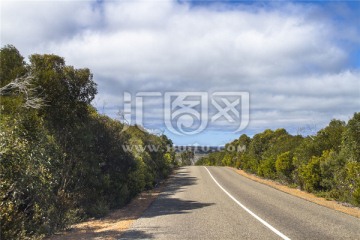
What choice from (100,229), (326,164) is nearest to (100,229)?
(100,229)

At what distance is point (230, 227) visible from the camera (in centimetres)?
1043

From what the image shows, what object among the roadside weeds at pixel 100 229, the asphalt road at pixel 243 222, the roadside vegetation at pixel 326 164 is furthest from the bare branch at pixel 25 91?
the roadside vegetation at pixel 326 164

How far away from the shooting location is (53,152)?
1348cm

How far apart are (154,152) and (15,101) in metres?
23.8

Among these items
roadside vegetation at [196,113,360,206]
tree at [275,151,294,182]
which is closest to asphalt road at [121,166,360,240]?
roadside vegetation at [196,113,360,206]

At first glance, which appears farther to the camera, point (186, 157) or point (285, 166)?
point (186, 157)

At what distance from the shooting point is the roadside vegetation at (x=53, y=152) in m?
9.39

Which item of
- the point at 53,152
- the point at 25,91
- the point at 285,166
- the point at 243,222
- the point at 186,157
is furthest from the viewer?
the point at 186,157

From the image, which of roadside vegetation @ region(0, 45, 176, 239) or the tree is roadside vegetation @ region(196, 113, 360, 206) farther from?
roadside vegetation @ region(0, 45, 176, 239)

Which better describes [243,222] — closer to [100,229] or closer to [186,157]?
[100,229]

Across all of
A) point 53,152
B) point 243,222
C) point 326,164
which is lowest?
point 243,222

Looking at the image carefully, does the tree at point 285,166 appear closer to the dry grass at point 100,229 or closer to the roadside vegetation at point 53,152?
the roadside vegetation at point 53,152

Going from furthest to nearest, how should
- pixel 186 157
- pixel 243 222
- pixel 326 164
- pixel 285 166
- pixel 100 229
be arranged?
1. pixel 186 157
2. pixel 285 166
3. pixel 326 164
4. pixel 100 229
5. pixel 243 222

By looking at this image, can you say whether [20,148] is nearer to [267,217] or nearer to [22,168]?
[22,168]
